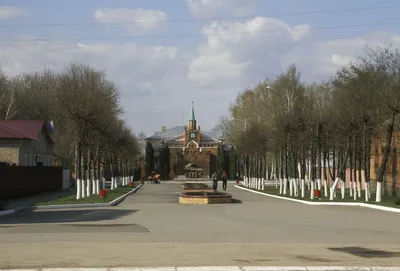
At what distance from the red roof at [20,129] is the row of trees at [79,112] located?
2333 millimetres

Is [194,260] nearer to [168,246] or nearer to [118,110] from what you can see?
[168,246]

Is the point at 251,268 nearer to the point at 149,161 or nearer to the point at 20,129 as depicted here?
the point at 20,129

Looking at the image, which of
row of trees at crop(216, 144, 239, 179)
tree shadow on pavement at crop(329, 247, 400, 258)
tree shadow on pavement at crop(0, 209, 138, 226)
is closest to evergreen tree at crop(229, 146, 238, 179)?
row of trees at crop(216, 144, 239, 179)

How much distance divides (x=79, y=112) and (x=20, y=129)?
12.8 metres

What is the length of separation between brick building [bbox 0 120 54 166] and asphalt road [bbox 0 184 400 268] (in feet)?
78.6

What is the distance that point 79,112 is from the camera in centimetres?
4153

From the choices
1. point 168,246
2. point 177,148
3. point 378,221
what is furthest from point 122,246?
point 177,148

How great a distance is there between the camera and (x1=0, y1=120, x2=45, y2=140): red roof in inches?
1960

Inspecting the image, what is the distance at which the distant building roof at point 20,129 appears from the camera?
49781mm

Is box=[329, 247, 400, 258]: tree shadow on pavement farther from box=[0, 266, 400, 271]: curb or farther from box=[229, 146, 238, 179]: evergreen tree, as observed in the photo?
box=[229, 146, 238, 179]: evergreen tree

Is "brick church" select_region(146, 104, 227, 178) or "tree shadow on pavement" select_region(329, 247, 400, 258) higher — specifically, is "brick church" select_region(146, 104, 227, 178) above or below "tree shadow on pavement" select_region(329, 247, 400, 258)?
above

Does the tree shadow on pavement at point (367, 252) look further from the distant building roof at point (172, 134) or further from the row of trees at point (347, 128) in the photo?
the distant building roof at point (172, 134)

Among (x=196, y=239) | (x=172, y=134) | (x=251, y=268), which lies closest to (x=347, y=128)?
(x=196, y=239)

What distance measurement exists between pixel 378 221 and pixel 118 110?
48.1 metres
